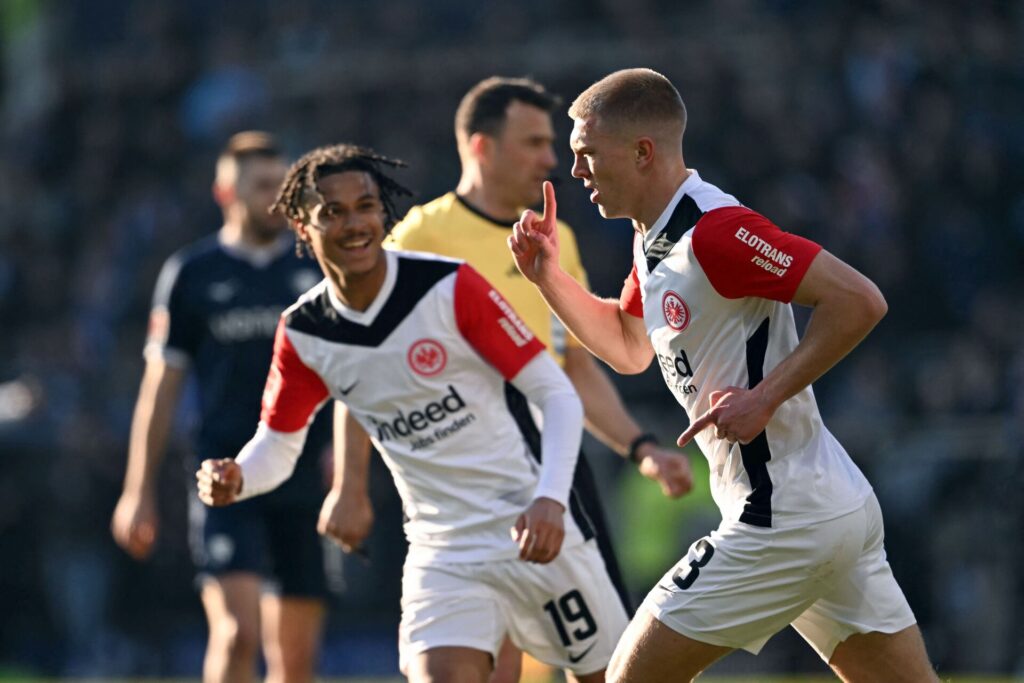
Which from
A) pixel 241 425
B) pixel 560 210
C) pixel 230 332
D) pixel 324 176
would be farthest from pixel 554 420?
pixel 560 210

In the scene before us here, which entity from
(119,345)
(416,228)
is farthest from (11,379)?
(416,228)

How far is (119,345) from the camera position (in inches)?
615

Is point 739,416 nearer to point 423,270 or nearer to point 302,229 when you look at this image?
point 423,270

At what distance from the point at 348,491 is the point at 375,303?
76 cm

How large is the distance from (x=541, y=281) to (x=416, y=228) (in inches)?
58.8

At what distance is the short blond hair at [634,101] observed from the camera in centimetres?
499

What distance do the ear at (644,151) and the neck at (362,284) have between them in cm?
115

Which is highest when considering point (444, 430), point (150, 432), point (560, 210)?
point (560, 210)

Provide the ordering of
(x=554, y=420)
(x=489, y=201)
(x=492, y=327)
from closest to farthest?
(x=554, y=420)
(x=492, y=327)
(x=489, y=201)

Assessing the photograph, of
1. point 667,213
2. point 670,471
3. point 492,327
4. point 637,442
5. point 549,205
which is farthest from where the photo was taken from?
point 637,442

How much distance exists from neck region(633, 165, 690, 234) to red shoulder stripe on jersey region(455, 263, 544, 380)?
0.73 meters

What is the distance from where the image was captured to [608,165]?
198 inches

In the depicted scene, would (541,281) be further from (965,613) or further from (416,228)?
(965,613)

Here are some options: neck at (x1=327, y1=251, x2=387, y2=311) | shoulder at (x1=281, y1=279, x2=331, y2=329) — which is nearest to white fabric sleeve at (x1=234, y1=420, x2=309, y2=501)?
shoulder at (x1=281, y1=279, x2=331, y2=329)
